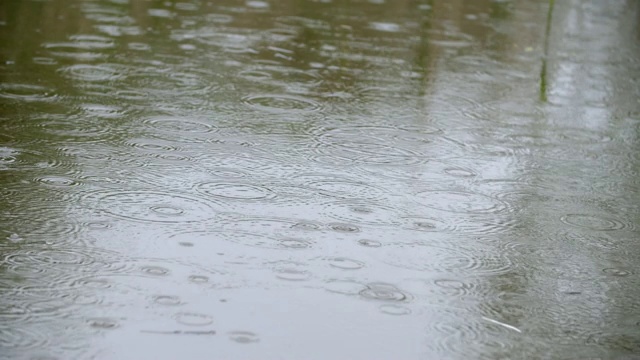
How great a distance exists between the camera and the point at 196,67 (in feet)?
26.1

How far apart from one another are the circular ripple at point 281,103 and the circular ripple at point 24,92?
1.19 metres

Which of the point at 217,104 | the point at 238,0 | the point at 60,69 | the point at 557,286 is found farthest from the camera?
the point at 238,0

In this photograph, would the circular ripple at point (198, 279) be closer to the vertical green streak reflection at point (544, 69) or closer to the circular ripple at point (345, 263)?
the circular ripple at point (345, 263)

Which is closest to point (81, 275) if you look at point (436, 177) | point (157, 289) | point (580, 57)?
point (157, 289)

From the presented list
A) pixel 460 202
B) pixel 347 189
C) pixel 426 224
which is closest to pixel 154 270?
pixel 426 224

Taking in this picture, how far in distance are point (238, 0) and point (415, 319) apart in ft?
26.3

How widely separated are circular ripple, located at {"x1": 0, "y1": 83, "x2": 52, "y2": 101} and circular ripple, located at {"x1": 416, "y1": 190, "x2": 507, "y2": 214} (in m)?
2.55

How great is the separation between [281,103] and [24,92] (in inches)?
60.3

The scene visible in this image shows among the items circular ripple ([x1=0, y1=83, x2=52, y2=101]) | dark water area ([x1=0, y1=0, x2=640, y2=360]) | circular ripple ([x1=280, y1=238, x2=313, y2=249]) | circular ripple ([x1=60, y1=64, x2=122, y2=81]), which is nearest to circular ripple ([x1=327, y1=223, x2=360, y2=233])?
dark water area ([x1=0, y1=0, x2=640, y2=360])

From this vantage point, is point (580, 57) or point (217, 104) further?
point (580, 57)

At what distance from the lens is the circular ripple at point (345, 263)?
171 inches

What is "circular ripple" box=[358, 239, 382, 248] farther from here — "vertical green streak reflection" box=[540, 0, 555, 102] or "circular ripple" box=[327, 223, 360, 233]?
"vertical green streak reflection" box=[540, 0, 555, 102]

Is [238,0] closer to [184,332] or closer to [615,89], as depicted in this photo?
[615,89]

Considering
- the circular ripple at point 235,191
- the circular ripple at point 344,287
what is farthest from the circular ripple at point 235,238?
the circular ripple at point 235,191
